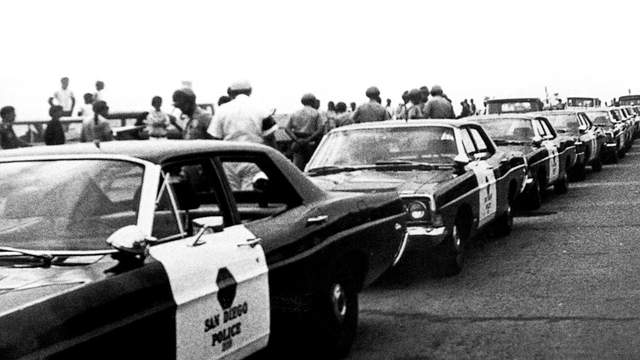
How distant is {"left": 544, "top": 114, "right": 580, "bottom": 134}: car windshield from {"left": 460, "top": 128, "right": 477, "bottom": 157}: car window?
8628 millimetres

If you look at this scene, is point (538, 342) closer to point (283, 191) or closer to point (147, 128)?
point (283, 191)

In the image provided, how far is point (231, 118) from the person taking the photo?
9.48 m

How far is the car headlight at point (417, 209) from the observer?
7801mm

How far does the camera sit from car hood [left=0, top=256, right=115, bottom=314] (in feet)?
10.8

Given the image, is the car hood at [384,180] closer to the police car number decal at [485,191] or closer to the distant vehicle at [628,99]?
the police car number decal at [485,191]

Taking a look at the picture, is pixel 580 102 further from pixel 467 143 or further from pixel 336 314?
pixel 336 314

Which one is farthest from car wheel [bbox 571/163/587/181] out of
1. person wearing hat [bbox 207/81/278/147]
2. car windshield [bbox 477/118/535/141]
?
person wearing hat [bbox 207/81/278/147]

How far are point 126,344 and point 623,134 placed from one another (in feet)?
77.3

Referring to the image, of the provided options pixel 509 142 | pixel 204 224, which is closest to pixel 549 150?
pixel 509 142

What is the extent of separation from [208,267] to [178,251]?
0.16 m

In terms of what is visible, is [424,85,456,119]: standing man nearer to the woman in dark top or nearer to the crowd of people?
the crowd of people

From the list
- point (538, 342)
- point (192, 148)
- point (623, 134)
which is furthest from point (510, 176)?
point (623, 134)

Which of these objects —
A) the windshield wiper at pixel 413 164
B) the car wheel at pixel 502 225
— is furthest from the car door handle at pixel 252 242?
the car wheel at pixel 502 225

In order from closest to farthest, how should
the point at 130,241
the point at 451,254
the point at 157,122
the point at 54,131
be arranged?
the point at 130,241
the point at 451,254
the point at 157,122
the point at 54,131
